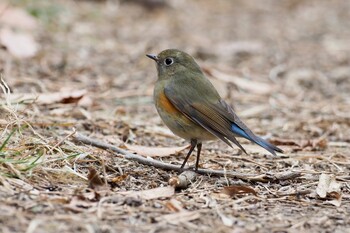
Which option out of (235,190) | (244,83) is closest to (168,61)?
(235,190)

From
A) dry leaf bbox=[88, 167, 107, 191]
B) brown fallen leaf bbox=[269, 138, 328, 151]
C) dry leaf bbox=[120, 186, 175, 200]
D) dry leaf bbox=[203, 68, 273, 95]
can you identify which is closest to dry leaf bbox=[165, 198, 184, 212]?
dry leaf bbox=[120, 186, 175, 200]

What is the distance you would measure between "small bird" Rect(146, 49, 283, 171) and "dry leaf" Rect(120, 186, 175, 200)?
0.57 metres

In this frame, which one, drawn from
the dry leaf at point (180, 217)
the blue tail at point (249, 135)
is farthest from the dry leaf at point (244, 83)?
the dry leaf at point (180, 217)

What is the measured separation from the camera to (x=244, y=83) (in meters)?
7.43

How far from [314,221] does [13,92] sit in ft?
10.3

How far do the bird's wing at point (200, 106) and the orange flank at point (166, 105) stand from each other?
2cm

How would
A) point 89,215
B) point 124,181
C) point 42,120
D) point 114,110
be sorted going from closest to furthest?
1. point 89,215
2. point 124,181
3. point 42,120
4. point 114,110

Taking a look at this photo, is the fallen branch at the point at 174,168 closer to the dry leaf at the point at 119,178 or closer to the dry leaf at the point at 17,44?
the dry leaf at the point at 119,178

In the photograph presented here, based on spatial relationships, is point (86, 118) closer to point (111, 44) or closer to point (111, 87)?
point (111, 87)

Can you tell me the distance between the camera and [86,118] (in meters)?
5.54

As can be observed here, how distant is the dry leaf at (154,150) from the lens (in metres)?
4.67

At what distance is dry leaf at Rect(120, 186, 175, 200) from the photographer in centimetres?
364

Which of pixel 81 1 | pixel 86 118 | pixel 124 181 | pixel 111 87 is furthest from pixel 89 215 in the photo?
pixel 81 1

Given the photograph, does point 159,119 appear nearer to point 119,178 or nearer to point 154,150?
point 154,150
